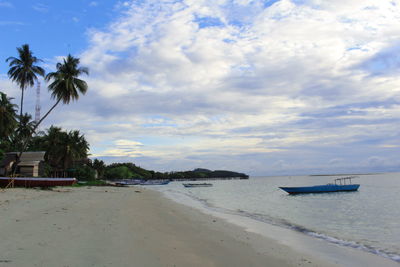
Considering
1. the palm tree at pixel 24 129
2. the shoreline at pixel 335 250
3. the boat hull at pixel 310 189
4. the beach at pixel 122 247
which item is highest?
the palm tree at pixel 24 129

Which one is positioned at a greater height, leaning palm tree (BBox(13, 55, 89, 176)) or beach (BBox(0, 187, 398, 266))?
leaning palm tree (BBox(13, 55, 89, 176))

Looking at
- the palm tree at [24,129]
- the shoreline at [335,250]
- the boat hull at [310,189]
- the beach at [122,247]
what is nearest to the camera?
the beach at [122,247]

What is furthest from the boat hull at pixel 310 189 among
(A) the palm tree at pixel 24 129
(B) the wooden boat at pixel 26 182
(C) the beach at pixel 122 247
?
(A) the palm tree at pixel 24 129

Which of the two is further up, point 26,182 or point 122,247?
point 26,182

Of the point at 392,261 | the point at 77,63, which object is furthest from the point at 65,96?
the point at 392,261

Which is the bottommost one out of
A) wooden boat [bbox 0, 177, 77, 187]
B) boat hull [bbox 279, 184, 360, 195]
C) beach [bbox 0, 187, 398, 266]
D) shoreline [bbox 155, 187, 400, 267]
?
boat hull [bbox 279, 184, 360, 195]

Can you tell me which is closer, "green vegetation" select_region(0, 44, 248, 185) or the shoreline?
the shoreline

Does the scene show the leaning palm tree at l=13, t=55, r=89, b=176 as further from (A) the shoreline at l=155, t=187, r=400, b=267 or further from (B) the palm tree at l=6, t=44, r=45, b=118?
(A) the shoreline at l=155, t=187, r=400, b=267

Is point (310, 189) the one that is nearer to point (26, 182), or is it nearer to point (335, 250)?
point (26, 182)

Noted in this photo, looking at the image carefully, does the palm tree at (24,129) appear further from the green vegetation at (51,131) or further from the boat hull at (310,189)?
the boat hull at (310,189)

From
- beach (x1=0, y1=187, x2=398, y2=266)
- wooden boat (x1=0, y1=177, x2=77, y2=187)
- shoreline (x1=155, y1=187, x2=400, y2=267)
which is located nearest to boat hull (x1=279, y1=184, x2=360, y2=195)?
wooden boat (x1=0, y1=177, x2=77, y2=187)

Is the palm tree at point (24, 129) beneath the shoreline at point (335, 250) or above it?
above

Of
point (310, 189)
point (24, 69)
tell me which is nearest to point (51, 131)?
point (24, 69)

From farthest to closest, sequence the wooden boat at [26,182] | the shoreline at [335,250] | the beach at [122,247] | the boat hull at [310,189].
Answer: the boat hull at [310,189] < the wooden boat at [26,182] < the shoreline at [335,250] < the beach at [122,247]
